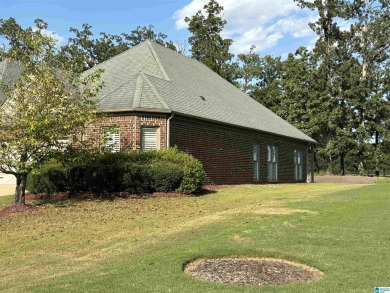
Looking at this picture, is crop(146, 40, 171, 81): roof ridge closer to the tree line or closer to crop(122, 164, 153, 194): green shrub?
crop(122, 164, 153, 194): green shrub

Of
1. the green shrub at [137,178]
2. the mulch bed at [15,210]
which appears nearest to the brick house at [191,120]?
the green shrub at [137,178]

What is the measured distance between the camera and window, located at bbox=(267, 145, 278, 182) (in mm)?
25984

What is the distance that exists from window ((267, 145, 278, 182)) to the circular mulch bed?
19.6 m

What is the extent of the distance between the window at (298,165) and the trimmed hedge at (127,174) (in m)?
15.9

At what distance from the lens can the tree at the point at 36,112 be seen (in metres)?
12.0

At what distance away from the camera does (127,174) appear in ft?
48.8

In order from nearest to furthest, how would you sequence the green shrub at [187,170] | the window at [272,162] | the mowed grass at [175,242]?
the mowed grass at [175,242] < the green shrub at [187,170] < the window at [272,162]

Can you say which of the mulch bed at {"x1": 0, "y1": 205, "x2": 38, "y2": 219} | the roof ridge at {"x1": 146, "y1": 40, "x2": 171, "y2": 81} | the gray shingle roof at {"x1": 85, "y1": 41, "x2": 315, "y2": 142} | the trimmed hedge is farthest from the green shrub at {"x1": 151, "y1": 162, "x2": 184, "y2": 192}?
the roof ridge at {"x1": 146, "y1": 40, "x2": 171, "y2": 81}

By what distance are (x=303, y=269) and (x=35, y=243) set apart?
550cm

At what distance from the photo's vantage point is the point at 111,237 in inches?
348

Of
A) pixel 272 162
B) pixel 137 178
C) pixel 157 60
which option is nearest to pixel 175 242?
pixel 137 178

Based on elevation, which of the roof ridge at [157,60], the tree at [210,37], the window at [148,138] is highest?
the tree at [210,37]

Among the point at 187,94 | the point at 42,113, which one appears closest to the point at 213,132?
the point at 187,94

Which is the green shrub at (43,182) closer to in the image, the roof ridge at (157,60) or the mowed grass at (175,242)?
the mowed grass at (175,242)
